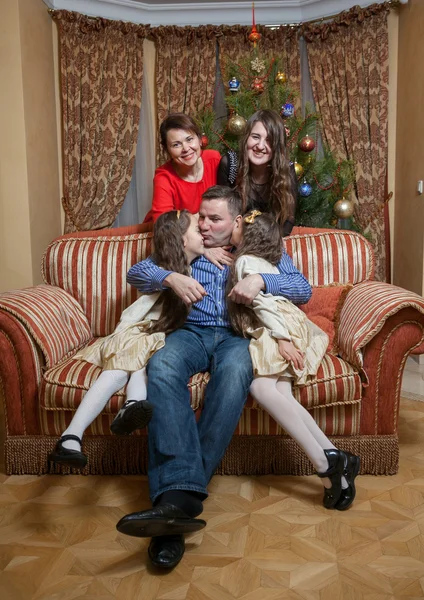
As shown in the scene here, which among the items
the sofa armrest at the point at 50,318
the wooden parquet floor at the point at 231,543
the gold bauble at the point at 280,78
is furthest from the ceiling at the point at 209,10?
the wooden parquet floor at the point at 231,543

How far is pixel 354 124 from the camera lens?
4.48m

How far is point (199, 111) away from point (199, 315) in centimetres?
282

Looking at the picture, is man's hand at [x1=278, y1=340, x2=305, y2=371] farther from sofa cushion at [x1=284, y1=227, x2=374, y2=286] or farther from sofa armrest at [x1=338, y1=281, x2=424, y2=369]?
sofa cushion at [x1=284, y1=227, x2=374, y2=286]

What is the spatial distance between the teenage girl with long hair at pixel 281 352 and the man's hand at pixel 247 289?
0.03 metres

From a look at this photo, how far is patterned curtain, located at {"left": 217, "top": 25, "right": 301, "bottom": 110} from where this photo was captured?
457 centimetres

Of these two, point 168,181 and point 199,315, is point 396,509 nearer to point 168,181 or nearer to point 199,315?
point 199,315

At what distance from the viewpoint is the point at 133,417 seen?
1701 millimetres

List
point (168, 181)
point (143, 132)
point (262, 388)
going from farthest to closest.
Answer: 1. point (143, 132)
2. point (168, 181)
3. point (262, 388)

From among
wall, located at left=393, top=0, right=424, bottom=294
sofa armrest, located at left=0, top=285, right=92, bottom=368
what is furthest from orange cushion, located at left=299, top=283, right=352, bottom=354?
wall, located at left=393, top=0, right=424, bottom=294

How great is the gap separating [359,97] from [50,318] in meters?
3.33

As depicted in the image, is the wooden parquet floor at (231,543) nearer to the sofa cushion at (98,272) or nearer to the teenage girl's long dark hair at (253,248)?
the teenage girl's long dark hair at (253,248)

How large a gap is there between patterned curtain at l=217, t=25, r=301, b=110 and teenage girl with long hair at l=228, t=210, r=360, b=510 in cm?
284

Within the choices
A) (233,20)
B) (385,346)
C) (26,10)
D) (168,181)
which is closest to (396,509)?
(385,346)

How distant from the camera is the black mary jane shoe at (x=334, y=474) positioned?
186 centimetres
